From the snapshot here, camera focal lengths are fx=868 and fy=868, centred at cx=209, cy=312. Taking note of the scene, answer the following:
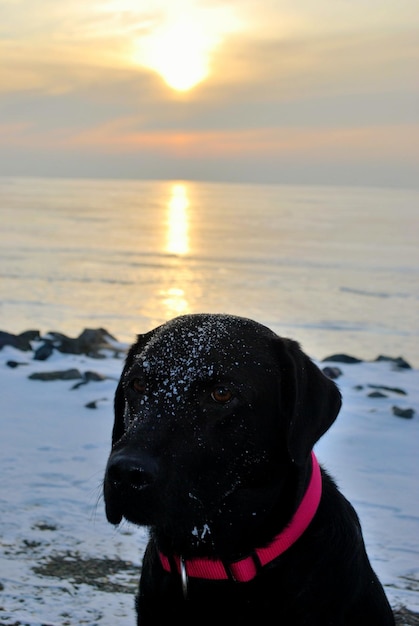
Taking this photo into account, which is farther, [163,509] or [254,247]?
[254,247]

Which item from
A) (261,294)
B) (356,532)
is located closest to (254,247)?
(261,294)

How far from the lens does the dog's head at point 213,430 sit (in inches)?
125

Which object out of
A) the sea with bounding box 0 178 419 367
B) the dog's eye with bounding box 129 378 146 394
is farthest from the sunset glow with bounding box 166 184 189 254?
the dog's eye with bounding box 129 378 146 394

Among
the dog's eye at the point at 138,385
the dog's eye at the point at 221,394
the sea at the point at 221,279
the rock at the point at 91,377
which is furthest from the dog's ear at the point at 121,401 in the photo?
the sea at the point at 221,279

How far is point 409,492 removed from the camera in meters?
8.46

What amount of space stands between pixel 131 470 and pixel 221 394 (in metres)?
0.54

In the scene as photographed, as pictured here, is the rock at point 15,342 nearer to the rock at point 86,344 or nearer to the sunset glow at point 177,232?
the rock at point 86,344

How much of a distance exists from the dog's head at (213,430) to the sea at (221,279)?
15.4 metres

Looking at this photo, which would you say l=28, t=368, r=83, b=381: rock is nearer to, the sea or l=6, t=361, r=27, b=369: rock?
l=6, t=361, r=27, b=369: rock

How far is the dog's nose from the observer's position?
307 centimetres

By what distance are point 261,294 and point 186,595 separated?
26.6 metres

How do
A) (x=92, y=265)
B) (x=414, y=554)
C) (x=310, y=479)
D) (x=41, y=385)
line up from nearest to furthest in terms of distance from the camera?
1. (x=310, y=479)
2. (x=414, y=554)
3. (x=41, y=385)
4. (x=92, y=265)

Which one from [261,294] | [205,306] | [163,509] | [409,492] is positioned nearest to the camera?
[163,509]

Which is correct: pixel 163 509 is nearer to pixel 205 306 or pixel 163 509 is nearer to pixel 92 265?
pixel 205 306
